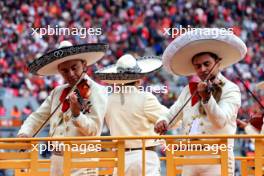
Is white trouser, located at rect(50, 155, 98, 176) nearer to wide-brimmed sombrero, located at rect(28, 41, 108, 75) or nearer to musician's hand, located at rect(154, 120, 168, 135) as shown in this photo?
musician's hand, located at rect(154, 120, 168, 135)

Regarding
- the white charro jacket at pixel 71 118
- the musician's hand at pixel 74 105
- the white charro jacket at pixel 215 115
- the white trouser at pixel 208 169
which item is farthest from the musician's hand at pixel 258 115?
the musician's hand at pixel 74 105

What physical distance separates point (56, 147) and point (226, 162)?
1199 mm

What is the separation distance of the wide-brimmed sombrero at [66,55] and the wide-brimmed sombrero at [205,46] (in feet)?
1.62

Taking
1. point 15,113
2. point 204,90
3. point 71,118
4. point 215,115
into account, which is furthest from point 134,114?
point 15,113

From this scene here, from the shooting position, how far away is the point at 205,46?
7.32 meters

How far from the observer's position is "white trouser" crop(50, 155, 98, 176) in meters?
7.50

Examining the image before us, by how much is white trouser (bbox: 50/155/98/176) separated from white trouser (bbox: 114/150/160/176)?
111 cm

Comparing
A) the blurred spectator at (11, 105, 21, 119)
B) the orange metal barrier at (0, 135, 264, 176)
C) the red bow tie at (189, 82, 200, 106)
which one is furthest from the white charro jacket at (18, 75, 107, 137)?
the blurred spectator at (11, 105, 21, 119)

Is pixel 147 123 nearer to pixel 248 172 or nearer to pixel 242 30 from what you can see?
pixel 248 172

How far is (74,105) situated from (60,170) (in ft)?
1.76

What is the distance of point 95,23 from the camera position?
23.6 meters

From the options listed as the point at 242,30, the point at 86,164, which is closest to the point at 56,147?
the point at 86,164

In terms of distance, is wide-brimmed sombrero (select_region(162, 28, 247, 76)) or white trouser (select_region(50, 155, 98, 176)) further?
white trouser (select_region(50, 155, 98, 176))

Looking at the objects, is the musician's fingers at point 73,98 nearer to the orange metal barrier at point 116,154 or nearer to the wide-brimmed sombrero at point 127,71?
the orange metal barrier at point 116,154
